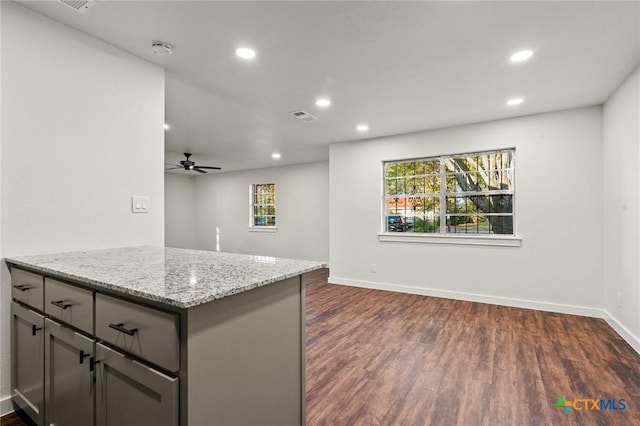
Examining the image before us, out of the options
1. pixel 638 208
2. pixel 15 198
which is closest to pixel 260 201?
pixel 15 198

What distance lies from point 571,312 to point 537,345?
4.46 feet

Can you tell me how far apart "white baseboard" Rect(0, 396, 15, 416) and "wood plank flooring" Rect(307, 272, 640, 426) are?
179cm

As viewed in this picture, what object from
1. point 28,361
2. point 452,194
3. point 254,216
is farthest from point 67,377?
point 254,216

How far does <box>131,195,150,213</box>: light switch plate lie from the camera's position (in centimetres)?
235

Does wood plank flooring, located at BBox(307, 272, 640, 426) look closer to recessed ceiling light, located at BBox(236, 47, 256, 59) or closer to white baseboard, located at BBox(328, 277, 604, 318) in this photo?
white baseboard, located at BBox(328, 277, 604, 318)

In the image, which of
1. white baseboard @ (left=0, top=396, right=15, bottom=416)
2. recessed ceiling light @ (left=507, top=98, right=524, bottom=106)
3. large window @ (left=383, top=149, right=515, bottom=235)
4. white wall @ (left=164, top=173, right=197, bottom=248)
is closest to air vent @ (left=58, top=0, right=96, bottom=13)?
white baseboard @ (left=0, top=396, right=15, bottom=416)

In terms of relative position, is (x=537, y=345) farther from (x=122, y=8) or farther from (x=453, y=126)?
(x=122, y=8)

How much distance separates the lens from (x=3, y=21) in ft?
5.76

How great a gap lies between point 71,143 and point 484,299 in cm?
477

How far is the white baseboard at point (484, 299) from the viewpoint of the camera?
360 centimetres

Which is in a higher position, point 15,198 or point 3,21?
point 3,21

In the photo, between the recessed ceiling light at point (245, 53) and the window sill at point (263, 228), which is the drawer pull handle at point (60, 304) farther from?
the window sill at point (263, 228)

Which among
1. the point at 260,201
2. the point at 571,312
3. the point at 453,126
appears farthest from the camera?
the point at 260,201

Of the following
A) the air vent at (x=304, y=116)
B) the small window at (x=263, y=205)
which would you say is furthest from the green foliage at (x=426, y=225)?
the small window at (x=263, y=205)
